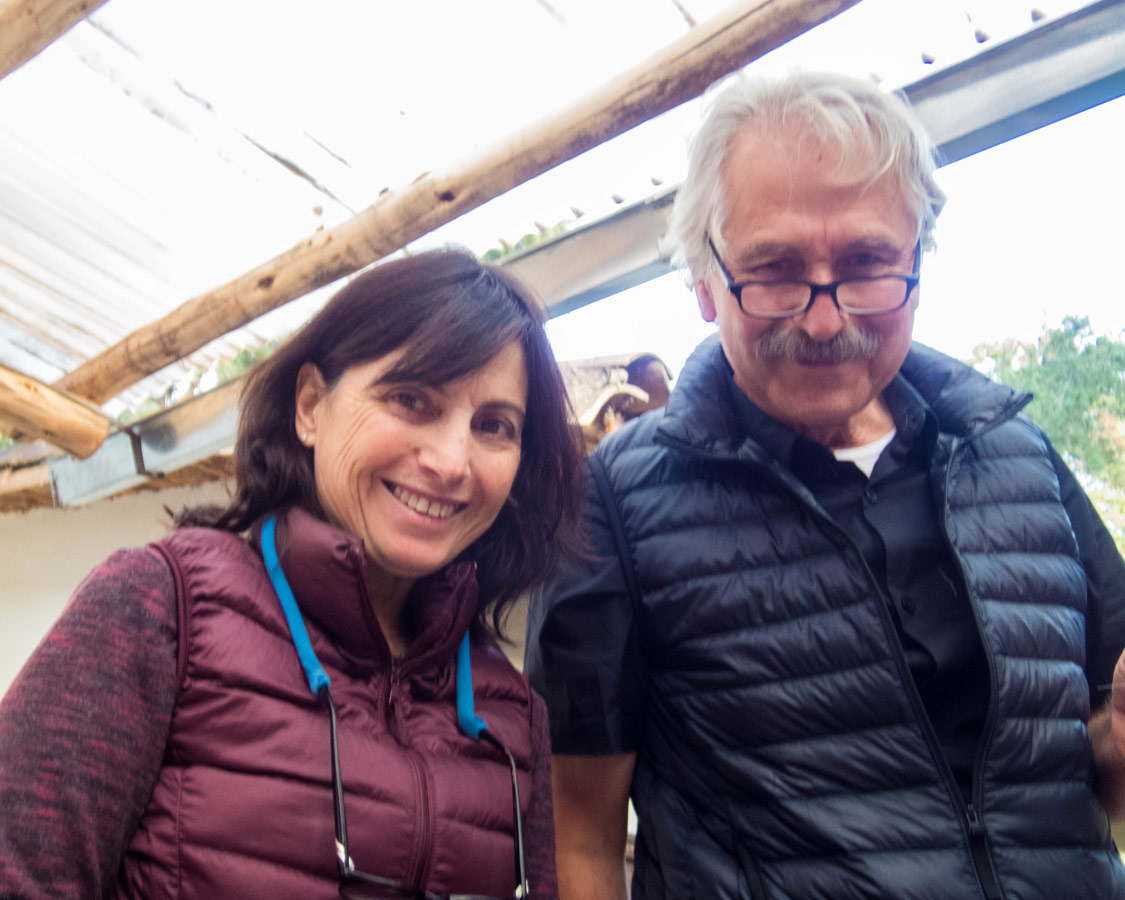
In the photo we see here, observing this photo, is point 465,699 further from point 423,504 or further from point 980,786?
point 980,786

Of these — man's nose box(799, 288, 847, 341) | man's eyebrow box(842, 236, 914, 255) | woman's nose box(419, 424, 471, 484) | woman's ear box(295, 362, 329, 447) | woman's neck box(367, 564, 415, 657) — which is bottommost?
woman's neck box(367, 564, 415, 657)

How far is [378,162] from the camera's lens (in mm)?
2365

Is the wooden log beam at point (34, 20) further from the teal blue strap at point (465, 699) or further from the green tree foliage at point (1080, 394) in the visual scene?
the green tree foliage at point (1080, 394)

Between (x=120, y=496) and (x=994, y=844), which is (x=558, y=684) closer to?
(x=994, y=844)

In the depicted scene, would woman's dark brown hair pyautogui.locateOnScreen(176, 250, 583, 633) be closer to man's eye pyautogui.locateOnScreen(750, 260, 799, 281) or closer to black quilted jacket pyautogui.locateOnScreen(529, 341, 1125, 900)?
black quilted jacket pyautogui.locateOnScreen(529, 341, 1125, 900)

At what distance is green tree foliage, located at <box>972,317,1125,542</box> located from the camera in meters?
1.27

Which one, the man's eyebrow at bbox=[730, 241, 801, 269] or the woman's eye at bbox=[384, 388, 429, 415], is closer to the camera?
the woman's eye at bbox=[384, 388, 429, 415]

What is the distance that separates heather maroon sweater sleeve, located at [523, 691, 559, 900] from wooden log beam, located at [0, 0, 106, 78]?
4.81ft

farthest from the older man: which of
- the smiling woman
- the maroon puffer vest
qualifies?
the maroon puffer vest

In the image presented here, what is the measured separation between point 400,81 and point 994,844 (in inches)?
78.2

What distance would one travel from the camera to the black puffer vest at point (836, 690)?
1.01 m

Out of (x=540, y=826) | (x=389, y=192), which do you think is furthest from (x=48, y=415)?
(x=540, y=826)

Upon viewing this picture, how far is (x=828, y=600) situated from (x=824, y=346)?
330 mm

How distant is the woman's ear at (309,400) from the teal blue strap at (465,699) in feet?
1.02
